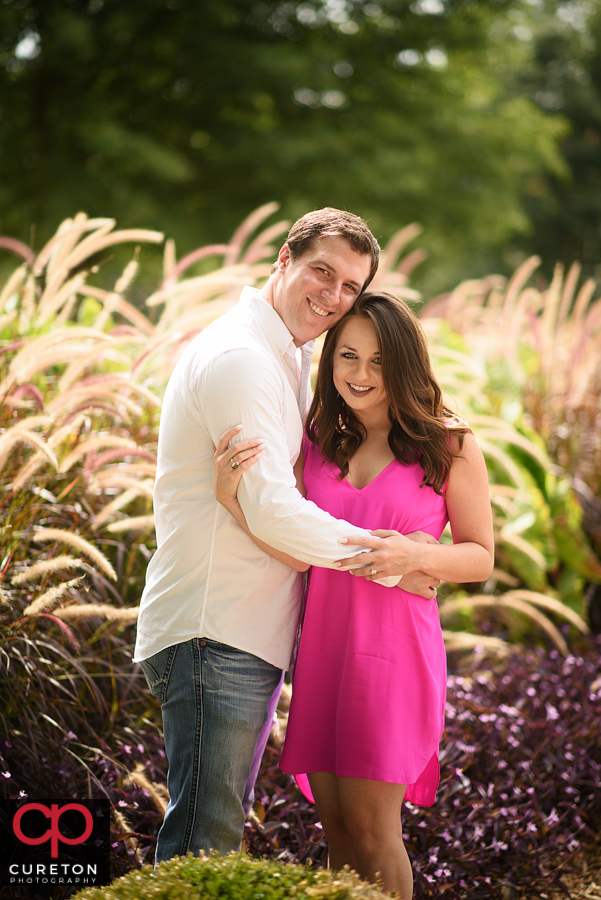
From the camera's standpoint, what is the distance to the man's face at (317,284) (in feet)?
7.97

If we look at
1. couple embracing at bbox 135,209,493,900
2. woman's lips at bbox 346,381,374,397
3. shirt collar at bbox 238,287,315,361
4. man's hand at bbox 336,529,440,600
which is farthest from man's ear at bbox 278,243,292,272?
man's hand at bbox 336,529,440,600

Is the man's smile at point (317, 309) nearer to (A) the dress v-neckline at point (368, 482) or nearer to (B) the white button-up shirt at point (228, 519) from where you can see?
(B) the white button-up shirt at point (228, 519)

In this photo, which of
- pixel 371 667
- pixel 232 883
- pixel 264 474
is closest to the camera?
pixel 232 883

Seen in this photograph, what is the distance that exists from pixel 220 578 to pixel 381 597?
54 centimetres

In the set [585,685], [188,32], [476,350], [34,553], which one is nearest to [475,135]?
[188,32]

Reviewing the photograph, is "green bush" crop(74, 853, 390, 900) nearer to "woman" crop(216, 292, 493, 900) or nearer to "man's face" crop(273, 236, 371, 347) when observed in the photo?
"woman" crop(216, 292, 493, 900)

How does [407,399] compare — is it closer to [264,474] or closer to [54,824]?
[264,474]

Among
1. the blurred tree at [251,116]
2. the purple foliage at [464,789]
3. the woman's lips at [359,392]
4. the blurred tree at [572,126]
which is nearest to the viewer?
the woman's lips at [359,392]

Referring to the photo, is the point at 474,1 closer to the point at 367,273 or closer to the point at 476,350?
the point at 476,350

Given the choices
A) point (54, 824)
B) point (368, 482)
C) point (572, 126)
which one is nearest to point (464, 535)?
point (368, 482)

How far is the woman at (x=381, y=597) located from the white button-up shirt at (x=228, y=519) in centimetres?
9

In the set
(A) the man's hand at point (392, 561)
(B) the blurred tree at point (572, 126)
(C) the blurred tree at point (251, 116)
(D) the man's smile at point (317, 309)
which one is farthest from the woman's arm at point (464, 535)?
(B) the blurred tree at point (572, 126)

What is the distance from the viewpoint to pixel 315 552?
2.09 meters

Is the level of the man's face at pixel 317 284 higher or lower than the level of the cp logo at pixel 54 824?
higher
